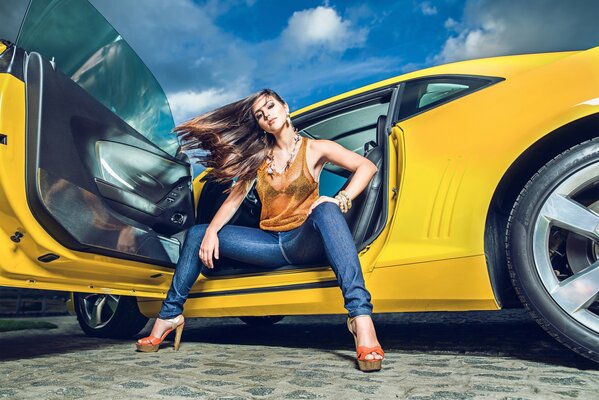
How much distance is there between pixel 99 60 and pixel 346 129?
137 centimetres

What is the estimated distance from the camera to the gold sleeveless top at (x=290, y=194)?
2260 mm

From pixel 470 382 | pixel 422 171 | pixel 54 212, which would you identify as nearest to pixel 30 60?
pixel 54 212

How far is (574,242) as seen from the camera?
1.68 metres

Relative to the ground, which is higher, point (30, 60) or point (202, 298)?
point (30, 60)

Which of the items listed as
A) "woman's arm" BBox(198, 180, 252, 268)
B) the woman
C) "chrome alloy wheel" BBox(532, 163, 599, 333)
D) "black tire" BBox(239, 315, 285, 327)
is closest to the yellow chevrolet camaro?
"chrome alloy wheel" BBox(532, 163, 599, 333)

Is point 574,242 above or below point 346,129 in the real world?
below

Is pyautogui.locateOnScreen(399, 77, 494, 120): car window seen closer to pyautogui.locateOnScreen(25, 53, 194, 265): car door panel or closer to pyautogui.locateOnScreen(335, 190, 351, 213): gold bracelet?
pyautogui.locateOnScreen(335, 190, 351, 213): gold bracelet

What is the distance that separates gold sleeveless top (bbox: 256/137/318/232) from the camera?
2260 mm

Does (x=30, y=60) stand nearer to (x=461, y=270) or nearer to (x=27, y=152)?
(x=27, y=152)

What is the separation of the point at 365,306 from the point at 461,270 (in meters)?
0.37

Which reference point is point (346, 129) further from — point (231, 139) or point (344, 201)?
point (344, 201)

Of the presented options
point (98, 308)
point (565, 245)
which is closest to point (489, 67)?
point (565, 245)

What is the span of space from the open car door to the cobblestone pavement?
0.41 m

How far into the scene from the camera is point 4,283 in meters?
1.86
